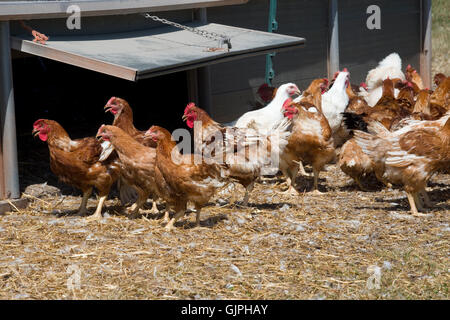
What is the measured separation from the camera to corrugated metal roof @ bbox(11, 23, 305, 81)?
6.71 metres

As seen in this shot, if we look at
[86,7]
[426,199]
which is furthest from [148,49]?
[426,199]

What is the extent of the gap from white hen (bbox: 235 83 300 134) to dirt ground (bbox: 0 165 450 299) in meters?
0.84

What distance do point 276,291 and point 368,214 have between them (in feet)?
7.81

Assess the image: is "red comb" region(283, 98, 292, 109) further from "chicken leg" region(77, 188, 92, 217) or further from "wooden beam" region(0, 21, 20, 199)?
"wooden beam" region(0, 21, 20, 199)

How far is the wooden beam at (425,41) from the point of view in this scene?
12773mm

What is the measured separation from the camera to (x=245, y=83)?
32.4ft

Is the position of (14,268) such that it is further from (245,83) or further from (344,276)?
(245,83)

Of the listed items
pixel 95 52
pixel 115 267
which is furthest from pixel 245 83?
pixel 115 267

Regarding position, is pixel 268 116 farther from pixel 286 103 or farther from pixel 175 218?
pixel 175 218

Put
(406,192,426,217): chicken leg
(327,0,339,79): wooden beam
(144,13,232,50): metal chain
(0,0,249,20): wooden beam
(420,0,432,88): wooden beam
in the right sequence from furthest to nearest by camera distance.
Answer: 1. (420,0,432,88): wooden beam
2. (327,0,339,79): wooden beam
3. (144,13,232,50): metal chain
4. (406,192,426,217): chicken leg
5. (0,0,249,20): wooden beam

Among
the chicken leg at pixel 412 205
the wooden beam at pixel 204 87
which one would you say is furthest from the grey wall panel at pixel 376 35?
the chicken leg at pixel 412 205

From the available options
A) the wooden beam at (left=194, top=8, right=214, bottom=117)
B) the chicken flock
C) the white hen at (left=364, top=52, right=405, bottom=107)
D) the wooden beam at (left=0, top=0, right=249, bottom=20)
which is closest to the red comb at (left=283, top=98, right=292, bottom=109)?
the chicken flock

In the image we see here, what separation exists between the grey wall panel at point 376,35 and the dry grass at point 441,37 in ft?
9.63

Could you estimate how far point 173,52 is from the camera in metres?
7.37
